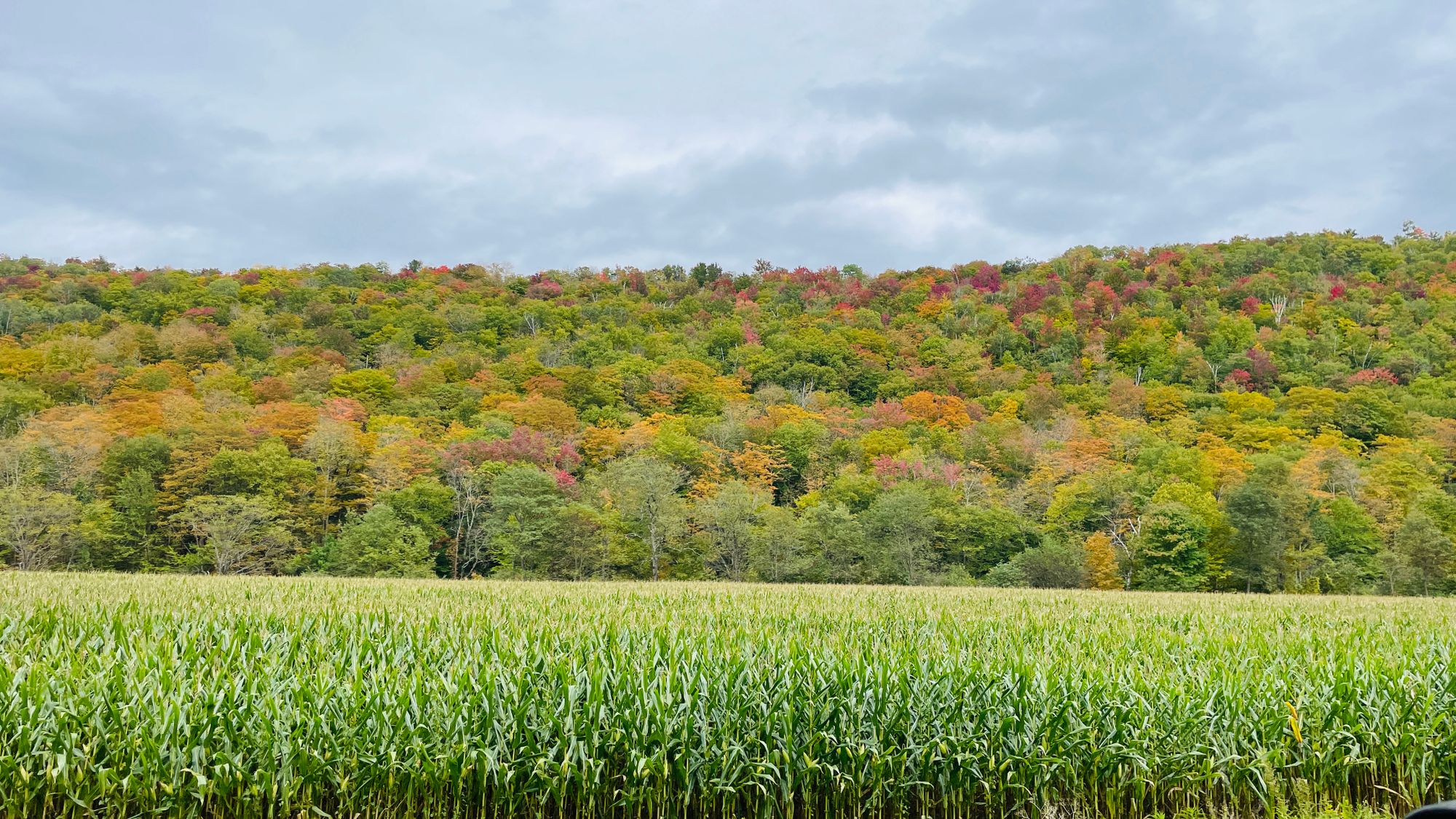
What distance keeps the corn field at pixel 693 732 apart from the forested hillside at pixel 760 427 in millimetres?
46396

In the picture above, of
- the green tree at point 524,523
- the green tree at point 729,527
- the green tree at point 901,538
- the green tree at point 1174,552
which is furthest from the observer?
the green tree at point 729,527

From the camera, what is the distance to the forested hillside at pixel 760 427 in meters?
52.8

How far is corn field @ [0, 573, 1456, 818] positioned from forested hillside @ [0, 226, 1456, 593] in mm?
46396

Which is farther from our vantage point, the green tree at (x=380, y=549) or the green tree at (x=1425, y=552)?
the green tree at (x=380, y=549)

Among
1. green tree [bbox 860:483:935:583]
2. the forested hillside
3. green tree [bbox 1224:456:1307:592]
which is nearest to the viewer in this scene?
green tree [bbox 1224:456:1307:592]

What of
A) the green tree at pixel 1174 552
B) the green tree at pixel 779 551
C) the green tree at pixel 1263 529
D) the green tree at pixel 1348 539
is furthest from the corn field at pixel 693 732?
the green tree at pixel 1348 539

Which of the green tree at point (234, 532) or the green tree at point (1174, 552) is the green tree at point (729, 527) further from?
the green tree at point (234, 532)

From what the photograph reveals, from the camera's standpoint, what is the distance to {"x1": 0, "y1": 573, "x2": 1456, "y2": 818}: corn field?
233 inches

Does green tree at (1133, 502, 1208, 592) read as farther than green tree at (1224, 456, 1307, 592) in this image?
No

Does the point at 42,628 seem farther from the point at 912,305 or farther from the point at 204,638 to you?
the point at 912,305

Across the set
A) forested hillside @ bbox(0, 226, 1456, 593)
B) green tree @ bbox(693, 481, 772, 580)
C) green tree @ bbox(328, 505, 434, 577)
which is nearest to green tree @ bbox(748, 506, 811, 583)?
forested hillside @ bbox(0, 226, 1456, 593)

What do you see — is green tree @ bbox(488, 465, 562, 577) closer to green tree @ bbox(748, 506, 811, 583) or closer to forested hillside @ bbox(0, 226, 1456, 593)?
forested hillside @ bbox(0, 226, 1456, 593)

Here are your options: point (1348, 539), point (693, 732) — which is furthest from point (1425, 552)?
point (693, 732)

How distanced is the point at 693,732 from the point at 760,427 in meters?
69.3
